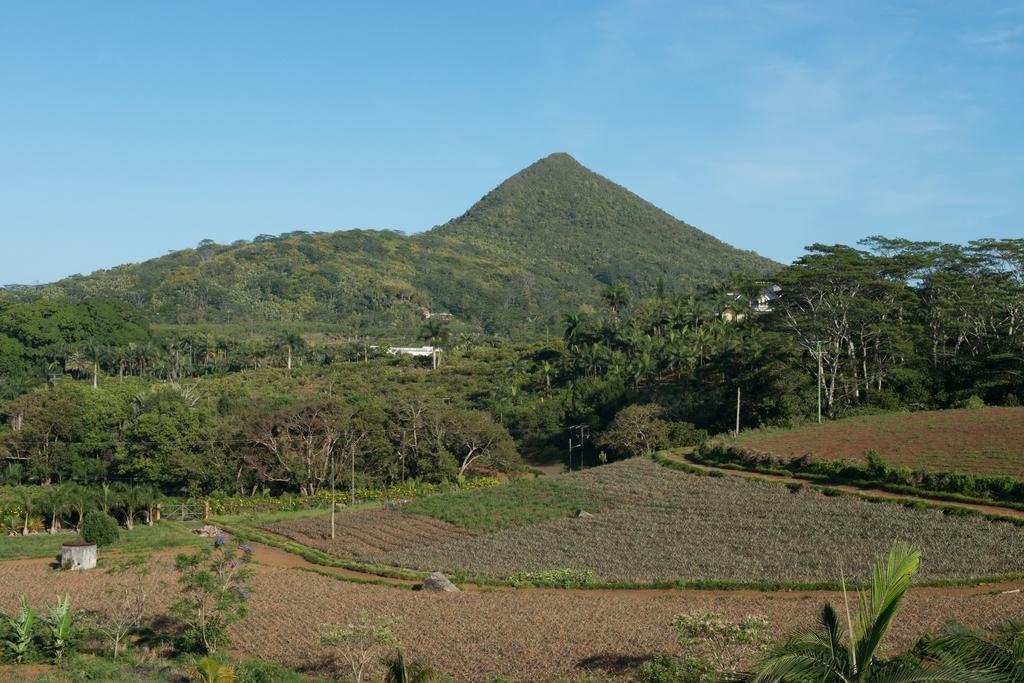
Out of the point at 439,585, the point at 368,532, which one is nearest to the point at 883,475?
the point at 439,585

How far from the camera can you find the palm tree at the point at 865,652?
1034 cm

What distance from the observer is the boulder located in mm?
34531

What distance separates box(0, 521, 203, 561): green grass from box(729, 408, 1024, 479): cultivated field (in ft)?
95.5

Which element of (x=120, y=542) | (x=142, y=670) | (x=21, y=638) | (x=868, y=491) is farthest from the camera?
(x=120, y=542)

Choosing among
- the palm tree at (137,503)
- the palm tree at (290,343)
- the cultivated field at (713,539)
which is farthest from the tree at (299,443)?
the palm tree at (290,343)

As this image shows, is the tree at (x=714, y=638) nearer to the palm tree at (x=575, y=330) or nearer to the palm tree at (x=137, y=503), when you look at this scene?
the palm tree at (x=137, y=503)

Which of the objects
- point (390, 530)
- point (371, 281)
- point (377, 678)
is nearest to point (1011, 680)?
point (377, 678)

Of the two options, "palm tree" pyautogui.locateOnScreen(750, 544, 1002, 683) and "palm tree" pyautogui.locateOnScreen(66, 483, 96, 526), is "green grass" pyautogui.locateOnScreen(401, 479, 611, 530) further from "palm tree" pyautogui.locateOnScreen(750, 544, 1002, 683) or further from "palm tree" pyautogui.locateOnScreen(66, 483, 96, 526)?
"palm tree" pyautogui.locateOnScreen(750, 544, 1002, 683)

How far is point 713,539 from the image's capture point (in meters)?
38.3

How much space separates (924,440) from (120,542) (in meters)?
37.7

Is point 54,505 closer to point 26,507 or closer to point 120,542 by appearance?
point 26,507

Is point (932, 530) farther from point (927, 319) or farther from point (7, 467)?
point (7, 467)

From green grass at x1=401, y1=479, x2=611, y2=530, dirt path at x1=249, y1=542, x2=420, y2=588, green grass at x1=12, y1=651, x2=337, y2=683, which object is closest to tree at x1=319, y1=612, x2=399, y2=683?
green grass at x1=12, y1=651, x2=337, y2=683

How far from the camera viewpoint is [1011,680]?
10500mm
